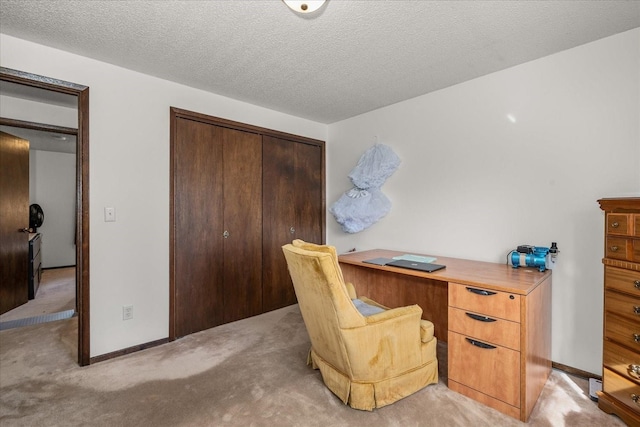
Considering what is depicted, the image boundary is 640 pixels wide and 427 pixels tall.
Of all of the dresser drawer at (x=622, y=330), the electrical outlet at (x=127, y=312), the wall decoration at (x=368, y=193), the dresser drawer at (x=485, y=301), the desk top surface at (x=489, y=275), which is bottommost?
the electrical outlet at (x=127, y=312)

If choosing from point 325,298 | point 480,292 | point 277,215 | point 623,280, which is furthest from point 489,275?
point 277,215

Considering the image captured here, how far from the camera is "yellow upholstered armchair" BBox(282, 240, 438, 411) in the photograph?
5.37 feet

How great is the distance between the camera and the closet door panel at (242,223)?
3.06 meters

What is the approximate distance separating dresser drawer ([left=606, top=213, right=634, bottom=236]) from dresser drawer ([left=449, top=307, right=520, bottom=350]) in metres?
0.74

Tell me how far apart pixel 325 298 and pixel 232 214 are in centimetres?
178

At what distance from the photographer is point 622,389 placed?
1.60 meters

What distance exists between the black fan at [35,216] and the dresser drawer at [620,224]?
778cm

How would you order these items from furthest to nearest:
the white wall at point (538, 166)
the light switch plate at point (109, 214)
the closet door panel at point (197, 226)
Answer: the closet door panel at point (197, 226) < the light switch plate at point (109, 214) < the white wall at point (538, 166)

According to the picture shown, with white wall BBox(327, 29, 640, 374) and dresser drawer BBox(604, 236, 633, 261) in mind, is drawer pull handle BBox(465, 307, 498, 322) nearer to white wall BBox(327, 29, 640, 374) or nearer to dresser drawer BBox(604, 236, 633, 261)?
dresser drawer BBox(604, 236, 633, 261)

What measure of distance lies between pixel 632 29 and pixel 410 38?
1.36 metres

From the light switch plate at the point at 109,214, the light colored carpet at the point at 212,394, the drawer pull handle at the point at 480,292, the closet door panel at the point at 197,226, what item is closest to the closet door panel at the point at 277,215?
the closet door panel at the point at 197,226

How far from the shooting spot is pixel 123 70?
2416 millimetres

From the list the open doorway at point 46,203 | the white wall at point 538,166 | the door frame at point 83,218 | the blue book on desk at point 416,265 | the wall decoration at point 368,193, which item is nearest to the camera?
the white wall at point 538,166

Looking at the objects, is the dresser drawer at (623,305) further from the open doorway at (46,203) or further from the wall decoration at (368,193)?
the open doorway at (46,203)
